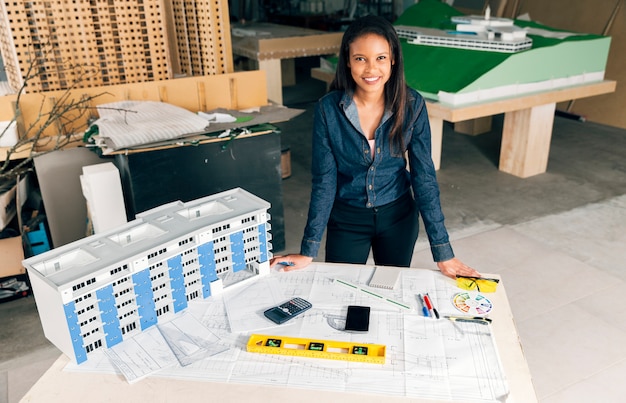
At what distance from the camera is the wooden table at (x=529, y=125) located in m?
3.77

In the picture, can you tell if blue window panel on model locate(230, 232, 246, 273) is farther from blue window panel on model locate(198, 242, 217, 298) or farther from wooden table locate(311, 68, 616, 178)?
wooden table locate(311, 68, 616, 178)

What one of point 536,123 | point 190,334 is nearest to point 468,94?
point 536,123

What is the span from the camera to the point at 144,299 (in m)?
1.28

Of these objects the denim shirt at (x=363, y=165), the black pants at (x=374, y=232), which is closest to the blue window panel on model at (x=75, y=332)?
the denim shirt at (x=363, y=165)

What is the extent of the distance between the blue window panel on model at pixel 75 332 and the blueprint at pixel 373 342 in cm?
2

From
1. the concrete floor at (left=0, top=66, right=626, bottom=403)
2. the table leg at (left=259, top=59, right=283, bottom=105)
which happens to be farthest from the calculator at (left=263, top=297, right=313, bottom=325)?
the table leg at (left=259, top=59, right=283, bottom=105)

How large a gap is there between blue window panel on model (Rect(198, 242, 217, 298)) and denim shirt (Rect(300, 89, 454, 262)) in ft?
1.20

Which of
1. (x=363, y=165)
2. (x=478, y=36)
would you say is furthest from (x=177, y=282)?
(x=478, y=36)

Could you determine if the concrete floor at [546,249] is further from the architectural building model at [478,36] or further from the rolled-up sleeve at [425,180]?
the architectural building model at [478,36]

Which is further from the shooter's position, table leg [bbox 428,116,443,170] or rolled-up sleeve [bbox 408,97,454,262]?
table leg [bbox 428,116,443,170]

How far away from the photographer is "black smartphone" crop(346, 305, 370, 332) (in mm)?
1297

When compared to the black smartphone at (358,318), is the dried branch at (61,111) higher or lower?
higher

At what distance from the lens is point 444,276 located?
1.55 metres

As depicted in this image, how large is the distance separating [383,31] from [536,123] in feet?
9.72
